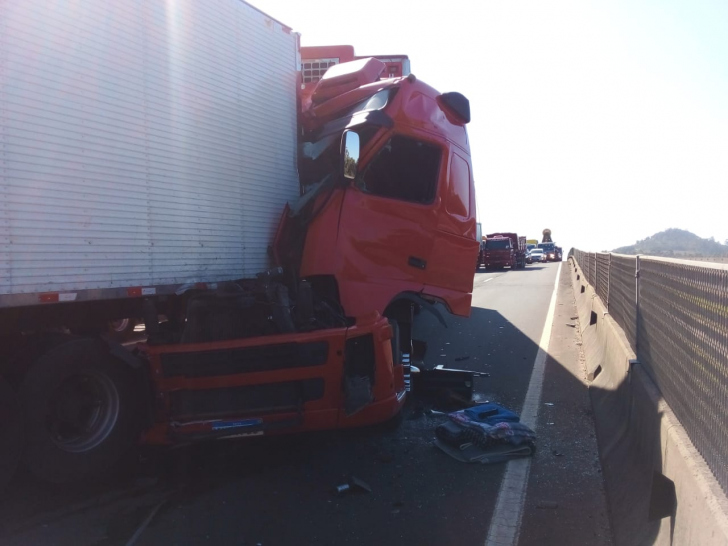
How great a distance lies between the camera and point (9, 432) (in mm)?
4250

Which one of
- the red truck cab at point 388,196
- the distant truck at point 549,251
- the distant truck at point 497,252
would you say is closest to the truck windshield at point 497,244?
the distant truck at point 497,252

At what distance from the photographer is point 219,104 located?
5988mm

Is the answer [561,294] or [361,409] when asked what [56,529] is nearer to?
[361,409]

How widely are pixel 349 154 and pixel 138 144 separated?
1896 mm

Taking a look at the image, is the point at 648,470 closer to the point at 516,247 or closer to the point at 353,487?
the point at 353,487

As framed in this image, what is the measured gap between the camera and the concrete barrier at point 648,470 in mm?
2818

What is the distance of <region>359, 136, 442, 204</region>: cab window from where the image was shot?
21.3 ft

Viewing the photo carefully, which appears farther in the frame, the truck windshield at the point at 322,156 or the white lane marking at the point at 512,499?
the truck windshield at the point at 322,156

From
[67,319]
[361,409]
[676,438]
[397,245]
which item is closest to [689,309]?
[676,438]

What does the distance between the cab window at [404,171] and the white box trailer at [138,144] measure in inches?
41.4

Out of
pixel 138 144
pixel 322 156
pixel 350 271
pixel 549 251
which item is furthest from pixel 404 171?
pixel 549 251

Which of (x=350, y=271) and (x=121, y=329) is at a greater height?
(x=350, y=271)

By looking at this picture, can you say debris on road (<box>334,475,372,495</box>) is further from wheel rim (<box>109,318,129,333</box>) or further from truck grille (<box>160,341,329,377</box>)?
wheel rim (<box>109,318,129,333</box>)

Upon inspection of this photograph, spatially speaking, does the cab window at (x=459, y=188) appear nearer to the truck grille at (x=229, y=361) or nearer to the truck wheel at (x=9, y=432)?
the truck grille at (x=229, y=361)
